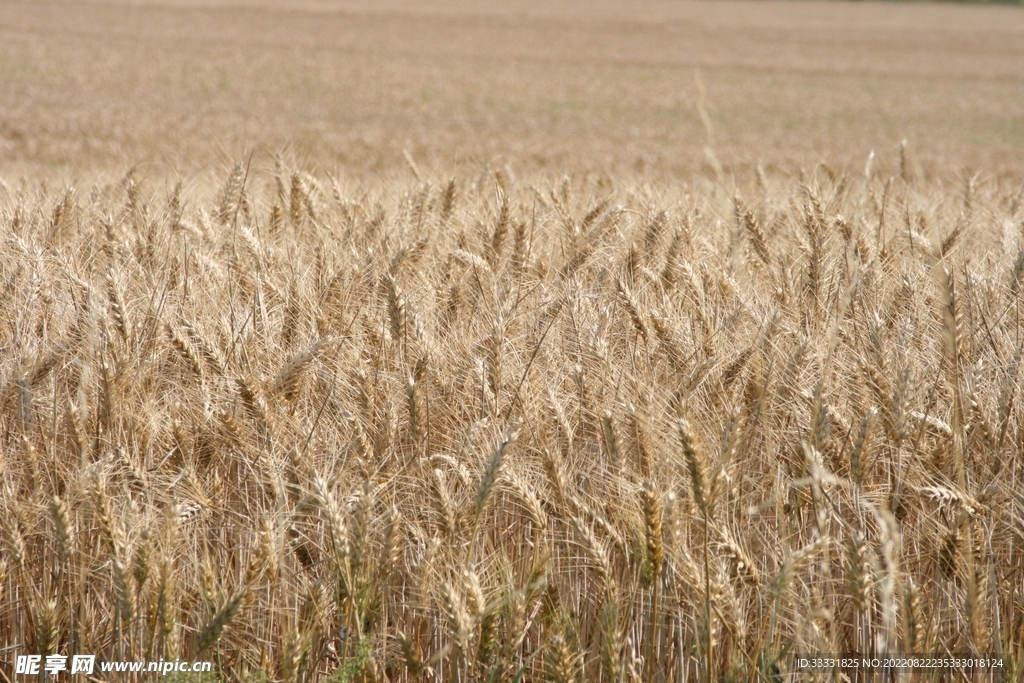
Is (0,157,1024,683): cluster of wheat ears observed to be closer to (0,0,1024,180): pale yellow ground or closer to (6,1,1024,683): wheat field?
(6,1,1024,683): wheat field

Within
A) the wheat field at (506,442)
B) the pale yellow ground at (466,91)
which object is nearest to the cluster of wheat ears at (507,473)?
the wheat field at (506,442)

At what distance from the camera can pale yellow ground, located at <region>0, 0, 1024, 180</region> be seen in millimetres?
10609

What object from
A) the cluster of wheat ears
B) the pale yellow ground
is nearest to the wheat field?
the cluster of wheat ears

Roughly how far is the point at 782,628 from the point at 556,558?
0.38 m

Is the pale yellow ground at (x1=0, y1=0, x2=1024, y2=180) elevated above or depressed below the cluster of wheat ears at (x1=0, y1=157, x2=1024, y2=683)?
above

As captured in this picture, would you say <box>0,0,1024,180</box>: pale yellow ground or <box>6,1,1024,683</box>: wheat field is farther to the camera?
<box>0,0,1024,180</box>: pale yellow ground

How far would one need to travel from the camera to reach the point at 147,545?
3.85 feet

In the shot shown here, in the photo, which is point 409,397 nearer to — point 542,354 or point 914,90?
point 542,354

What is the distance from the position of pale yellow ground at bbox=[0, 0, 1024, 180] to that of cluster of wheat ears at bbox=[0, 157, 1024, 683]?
1.41 meters

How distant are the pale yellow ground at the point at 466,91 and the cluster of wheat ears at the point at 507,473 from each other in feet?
4.62

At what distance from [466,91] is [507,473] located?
1735 centimetres

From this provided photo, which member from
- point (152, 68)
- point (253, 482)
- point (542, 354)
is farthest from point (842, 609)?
point (152, 68)

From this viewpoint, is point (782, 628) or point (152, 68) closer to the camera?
point (782, 628)

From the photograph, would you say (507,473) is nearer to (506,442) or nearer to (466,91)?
(506,442)
